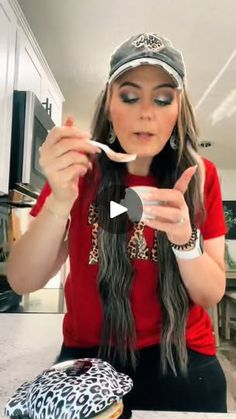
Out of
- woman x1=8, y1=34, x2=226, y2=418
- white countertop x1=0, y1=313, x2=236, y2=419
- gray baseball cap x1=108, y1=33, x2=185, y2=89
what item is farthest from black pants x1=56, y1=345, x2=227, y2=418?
gray baseball cap x1=108, y1=33, x2=185, y2=89

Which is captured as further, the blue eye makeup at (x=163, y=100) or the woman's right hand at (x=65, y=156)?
the blue eye makeup at (x=163, y=100)

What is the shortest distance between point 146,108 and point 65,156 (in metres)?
0.16

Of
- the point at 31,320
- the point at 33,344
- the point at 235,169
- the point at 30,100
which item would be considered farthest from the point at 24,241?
the point at 235,169

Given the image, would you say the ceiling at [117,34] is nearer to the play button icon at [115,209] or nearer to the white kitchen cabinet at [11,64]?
the white kitchen cabinet at [11,64]

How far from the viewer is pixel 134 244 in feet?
2.09

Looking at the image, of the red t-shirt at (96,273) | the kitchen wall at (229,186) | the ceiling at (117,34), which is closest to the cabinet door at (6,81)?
the ceiling at (117,34)

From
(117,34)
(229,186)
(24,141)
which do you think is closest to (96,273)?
(24,141)

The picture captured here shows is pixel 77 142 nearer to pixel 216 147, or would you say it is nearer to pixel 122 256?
pixel 122 256

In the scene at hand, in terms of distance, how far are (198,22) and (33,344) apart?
4.87 ft

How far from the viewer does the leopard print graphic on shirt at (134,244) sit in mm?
625

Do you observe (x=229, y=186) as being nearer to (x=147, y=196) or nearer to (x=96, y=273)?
(x=96, y=273)

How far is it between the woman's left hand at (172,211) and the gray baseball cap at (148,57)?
0.17 meters

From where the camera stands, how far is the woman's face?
540mm

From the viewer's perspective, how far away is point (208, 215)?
62 centimetres
